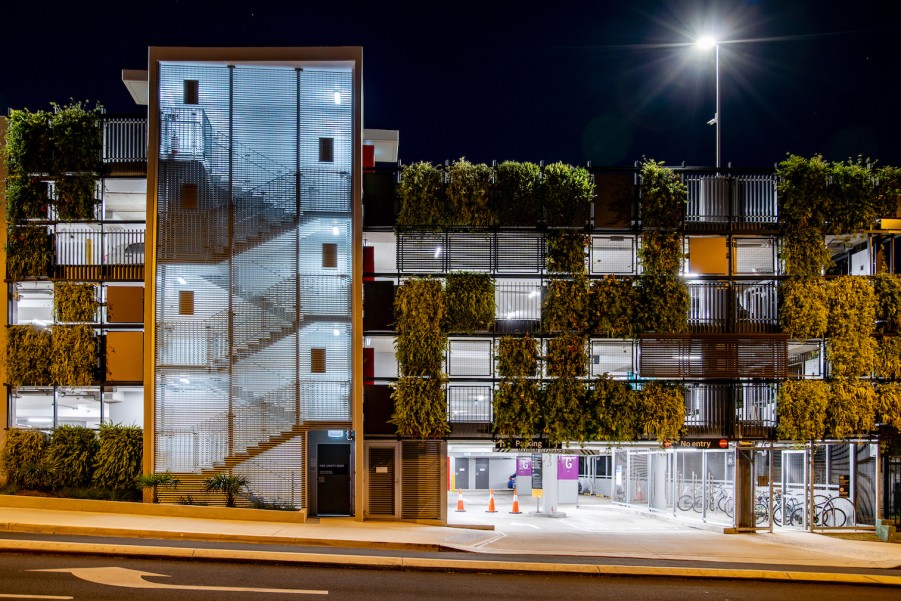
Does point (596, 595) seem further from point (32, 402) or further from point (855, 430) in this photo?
point (32, 402)

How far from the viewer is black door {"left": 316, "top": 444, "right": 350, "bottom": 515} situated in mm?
20000

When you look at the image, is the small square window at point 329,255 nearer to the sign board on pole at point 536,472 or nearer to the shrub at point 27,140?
the shrub at point 27,140

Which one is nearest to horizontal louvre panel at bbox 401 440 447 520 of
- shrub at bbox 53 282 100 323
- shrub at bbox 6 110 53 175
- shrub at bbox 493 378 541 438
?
shrub at bbox 493 378 541 438

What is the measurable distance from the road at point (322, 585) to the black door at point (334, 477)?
7761mm

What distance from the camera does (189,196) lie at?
20.3m

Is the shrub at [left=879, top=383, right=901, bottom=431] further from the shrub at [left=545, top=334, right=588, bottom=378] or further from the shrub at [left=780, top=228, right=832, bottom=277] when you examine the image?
the shrub at [left=545, top=334, right=588, bottom=378]

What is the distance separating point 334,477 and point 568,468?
1334 centimetres

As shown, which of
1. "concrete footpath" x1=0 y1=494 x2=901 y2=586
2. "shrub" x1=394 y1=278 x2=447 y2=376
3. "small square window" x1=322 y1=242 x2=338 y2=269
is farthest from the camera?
"shrub" x1=394 y1=278 x2=447 y2=376

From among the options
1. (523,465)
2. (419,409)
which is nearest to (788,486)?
(419,409)

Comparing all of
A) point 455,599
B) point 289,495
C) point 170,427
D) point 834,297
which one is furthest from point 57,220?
point 834,297

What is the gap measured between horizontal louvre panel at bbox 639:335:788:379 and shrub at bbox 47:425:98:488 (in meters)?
14.6

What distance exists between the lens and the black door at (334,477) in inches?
787

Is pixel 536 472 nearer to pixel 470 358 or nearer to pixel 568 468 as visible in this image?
pixel 568 468

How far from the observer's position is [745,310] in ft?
69.5
